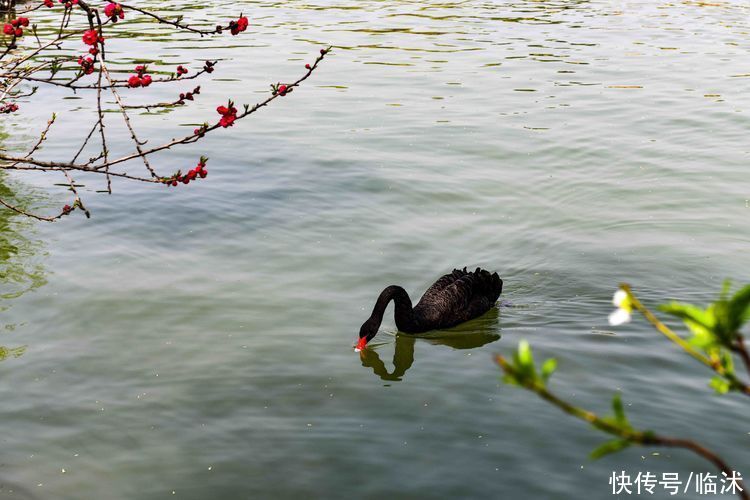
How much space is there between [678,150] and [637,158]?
3.09 ft

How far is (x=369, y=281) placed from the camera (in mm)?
9938

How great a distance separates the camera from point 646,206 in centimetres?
1232

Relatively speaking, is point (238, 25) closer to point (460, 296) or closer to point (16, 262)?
point (460, 296)

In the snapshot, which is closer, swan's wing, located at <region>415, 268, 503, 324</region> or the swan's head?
the swan's head

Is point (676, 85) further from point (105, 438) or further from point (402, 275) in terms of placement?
point (105, 438)

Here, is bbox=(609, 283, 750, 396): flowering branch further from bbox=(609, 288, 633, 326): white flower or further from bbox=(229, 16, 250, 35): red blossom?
bbox=(229, 16, 250, 35): red blossom

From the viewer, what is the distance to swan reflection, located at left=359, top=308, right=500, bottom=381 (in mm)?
8266

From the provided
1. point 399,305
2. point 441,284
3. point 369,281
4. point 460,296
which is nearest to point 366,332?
point 399,305

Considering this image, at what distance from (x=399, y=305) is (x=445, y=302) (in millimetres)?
537

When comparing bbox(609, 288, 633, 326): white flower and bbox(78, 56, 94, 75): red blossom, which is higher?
bbox(609, 288, 633, 326): white flower

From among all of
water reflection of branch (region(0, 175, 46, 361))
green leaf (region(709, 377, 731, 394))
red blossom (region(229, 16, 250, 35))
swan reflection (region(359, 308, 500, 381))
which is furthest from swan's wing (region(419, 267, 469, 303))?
green leaf (region(709, 377, 731, 394))

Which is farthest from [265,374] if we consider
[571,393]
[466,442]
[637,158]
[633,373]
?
[637,158]

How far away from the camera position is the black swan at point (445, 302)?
871 centimetres

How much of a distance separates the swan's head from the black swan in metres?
0.03
